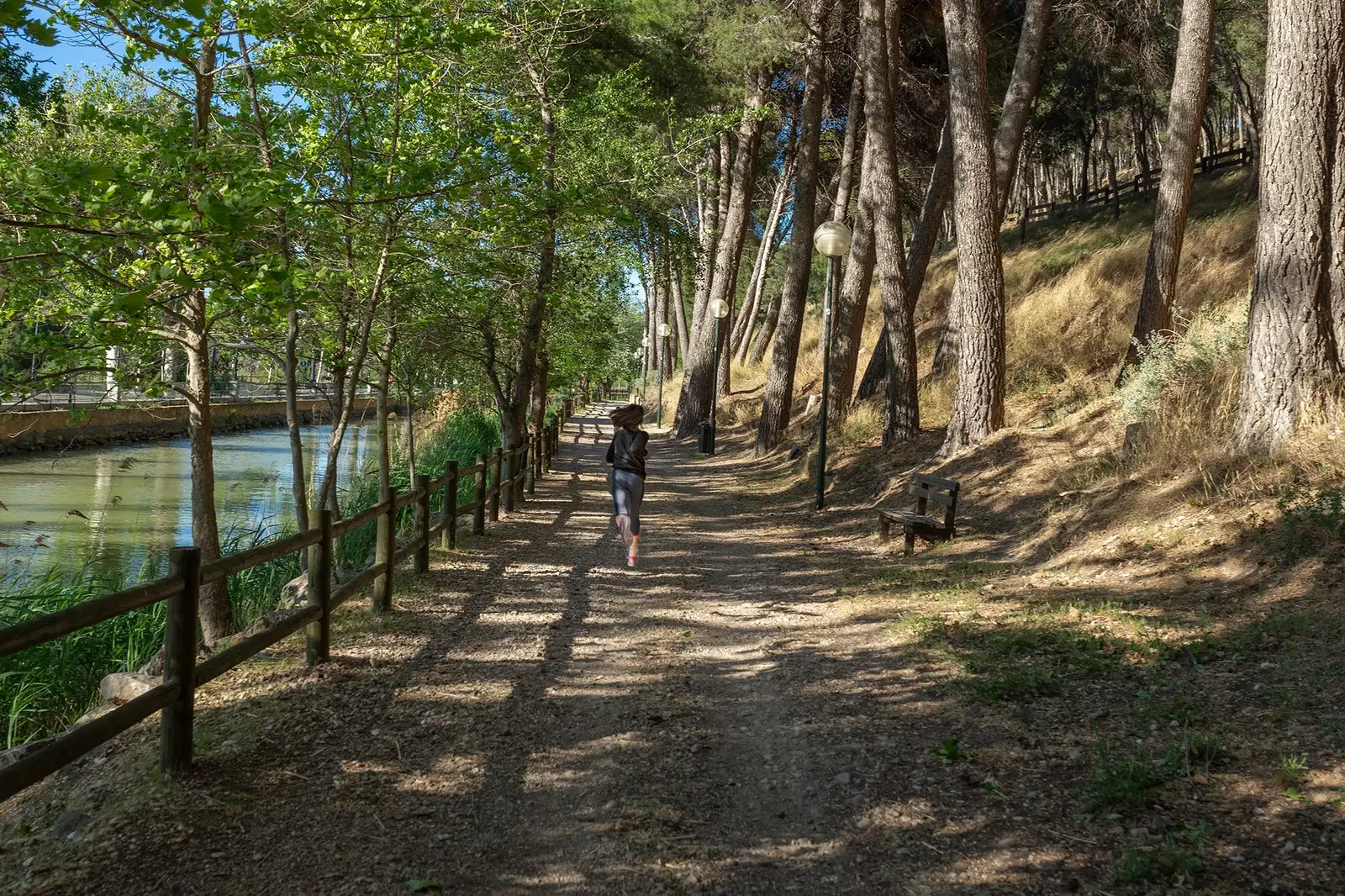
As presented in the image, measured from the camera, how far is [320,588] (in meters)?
6.50

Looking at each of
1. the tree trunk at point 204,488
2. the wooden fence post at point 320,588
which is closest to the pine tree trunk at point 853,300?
the tree trunk at point 204,488

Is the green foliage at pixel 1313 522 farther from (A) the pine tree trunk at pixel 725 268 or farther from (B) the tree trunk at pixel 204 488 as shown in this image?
(A) the pine tree trunk at pixel 725 268

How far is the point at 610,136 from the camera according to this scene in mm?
14727

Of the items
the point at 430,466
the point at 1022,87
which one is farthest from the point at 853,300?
the point at 430,466

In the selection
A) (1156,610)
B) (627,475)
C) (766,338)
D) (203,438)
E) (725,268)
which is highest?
(725,268)

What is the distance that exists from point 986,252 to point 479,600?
8.19 m

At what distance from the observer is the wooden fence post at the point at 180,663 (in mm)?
4637

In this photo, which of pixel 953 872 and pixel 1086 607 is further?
pixel 1086 607

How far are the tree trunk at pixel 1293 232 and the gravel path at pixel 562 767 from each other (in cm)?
363

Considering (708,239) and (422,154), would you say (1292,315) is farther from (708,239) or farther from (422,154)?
(708,239)

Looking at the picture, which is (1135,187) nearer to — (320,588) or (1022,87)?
(1022,87)

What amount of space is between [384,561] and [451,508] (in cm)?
300

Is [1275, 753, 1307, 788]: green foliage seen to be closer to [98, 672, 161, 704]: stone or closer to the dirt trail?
the dirt trail

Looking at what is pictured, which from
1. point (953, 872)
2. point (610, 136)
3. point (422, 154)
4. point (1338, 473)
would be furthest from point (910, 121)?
point (953, 872)
